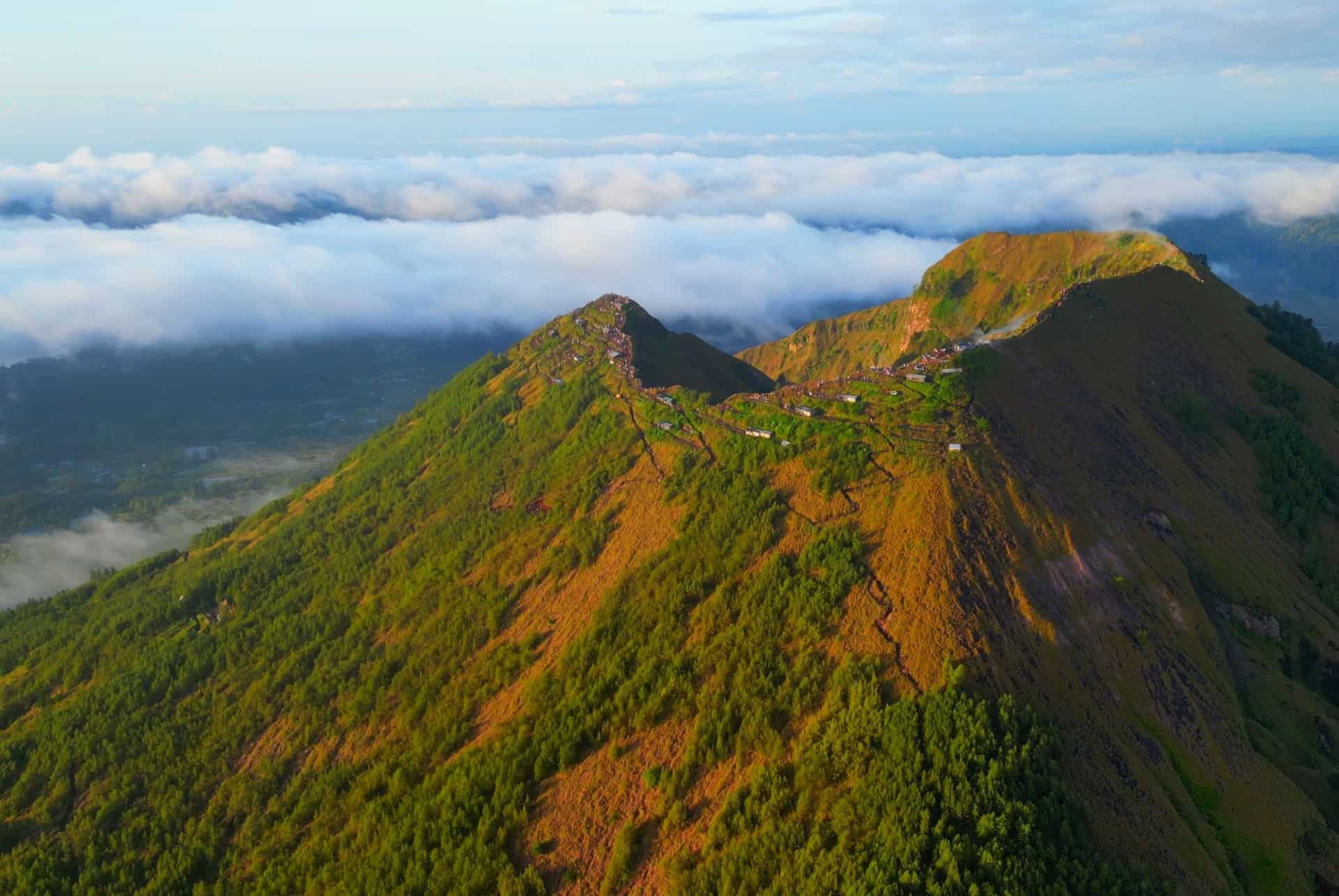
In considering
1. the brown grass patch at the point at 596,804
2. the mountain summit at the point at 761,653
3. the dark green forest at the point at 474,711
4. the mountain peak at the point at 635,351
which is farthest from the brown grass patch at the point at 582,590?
the mountain peak at the point at 635,351

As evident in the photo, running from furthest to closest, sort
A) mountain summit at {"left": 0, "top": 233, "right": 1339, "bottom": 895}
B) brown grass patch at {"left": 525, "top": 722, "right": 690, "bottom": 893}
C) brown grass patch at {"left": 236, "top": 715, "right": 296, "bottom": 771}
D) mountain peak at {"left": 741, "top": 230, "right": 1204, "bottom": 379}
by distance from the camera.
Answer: mountain peak at {"left": 741, "top": 230, "right": 1204, "bottom": 379}
brown grass patch at {"left": 236, "top": 715, "right": 296, "bottom": 771}
brown grass patch at {"left": 525, "top": 722, "right": 690, "bottom": 893}
mountain summit at {"left": 0, "top": 233, "right": 1339, "bottom": 895}

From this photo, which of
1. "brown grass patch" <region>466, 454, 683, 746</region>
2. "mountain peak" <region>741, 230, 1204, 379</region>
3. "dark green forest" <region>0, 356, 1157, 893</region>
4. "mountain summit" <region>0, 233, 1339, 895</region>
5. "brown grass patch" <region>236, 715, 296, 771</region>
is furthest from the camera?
"mountain peak" <region>741, 230, 1204, 379</region>

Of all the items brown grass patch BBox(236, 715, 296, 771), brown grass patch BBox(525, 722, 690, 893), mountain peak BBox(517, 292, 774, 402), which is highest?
mountain peak BBox(517, 292, 774, 402)

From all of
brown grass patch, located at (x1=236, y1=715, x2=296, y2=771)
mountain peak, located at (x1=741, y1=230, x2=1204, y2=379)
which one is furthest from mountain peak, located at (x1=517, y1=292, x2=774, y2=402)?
brown grass patch, located at (x1=236, y1=715, x2=296, y2=771)

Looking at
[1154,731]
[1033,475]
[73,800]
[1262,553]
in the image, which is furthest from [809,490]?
[73,800]

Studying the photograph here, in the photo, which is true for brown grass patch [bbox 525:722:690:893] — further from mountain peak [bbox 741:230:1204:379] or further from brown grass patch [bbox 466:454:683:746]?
mountain peak [bbox 741:230:1204:379]

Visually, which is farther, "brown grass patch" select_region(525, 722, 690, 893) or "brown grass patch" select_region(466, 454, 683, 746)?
"brown grass patch" select_region(466, 454, 683, 746)

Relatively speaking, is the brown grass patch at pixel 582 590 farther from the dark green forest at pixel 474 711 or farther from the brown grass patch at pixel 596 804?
the brown grass patch at pixel 596 804

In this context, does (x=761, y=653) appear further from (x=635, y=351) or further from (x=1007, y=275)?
(x=1007, y=275)

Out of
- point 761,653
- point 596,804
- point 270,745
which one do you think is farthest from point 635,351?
point 596,804

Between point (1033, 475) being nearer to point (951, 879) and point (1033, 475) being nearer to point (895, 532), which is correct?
point (895, 532)
